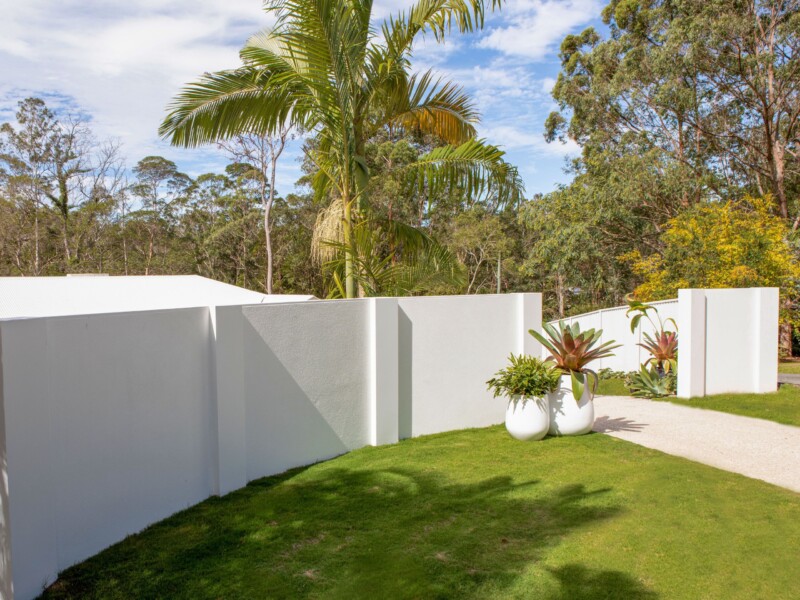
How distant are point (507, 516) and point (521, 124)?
2453cm

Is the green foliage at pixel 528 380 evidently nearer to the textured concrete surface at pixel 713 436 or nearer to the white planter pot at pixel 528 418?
the white planter pot at pixel 528 418

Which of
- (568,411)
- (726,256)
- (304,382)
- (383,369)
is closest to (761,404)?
(568,411)

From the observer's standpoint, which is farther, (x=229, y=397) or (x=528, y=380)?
(x=528, y=380)

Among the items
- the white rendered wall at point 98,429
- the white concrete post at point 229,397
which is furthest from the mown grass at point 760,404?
the white rendered wall at point 98,429

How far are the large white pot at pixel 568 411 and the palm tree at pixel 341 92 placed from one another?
271 centimetres

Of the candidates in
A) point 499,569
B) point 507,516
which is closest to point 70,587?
point 499,569

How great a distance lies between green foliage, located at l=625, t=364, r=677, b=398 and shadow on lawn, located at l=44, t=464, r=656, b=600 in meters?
5.64

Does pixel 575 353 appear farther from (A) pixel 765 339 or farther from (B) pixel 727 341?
(A) pixel 765 339

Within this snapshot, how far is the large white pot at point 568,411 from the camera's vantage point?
676cm

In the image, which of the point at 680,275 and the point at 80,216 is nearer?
the point at 680,275

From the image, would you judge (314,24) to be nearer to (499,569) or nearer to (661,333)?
(499,569)

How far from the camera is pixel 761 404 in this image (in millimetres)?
8812

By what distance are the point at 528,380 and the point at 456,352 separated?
96 centimetres

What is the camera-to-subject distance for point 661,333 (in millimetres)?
10867
